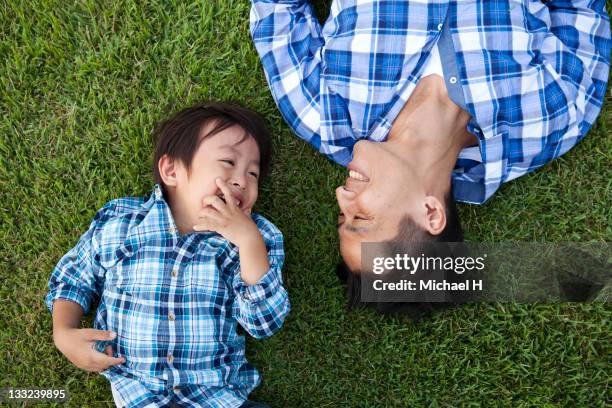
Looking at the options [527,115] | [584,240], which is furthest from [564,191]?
[527,115]

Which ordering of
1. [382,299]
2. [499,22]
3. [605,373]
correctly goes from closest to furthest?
[499,22]
[382,299]
[605,373]

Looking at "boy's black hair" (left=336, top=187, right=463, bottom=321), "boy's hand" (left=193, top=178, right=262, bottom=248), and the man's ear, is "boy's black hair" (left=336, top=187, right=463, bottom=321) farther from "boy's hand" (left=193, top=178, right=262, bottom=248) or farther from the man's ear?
"boy's hand" (left=193, top=178, right=262, bottom=248)

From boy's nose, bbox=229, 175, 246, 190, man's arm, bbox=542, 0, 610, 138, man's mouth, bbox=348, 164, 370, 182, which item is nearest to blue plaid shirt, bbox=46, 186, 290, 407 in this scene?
boy's nose, bbox=229, 175, 246, 190

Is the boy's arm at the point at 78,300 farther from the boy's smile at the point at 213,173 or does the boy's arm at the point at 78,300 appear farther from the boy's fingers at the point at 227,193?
the boy's fingers at the point at 227,193

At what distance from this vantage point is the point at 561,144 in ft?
8.37

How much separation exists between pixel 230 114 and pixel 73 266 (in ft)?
3.19

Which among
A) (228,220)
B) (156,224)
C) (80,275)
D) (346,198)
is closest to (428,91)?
(346,198)

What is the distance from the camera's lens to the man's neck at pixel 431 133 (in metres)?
2.31

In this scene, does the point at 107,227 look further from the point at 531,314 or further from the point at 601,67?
the point at 601,67

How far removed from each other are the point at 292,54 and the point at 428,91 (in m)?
0.64

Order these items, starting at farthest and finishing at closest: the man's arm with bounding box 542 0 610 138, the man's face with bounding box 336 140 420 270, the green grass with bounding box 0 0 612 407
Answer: the green grass with bounding box 0 0 612 407 → the man's arm with bounding box 542 0 610 138 → the man's face with bounding box 336 140 420 270

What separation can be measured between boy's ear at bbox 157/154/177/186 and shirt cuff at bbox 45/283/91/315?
62 cm

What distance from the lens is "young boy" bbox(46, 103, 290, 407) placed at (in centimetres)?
228

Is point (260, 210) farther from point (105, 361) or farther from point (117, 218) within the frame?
point (105, 361)
